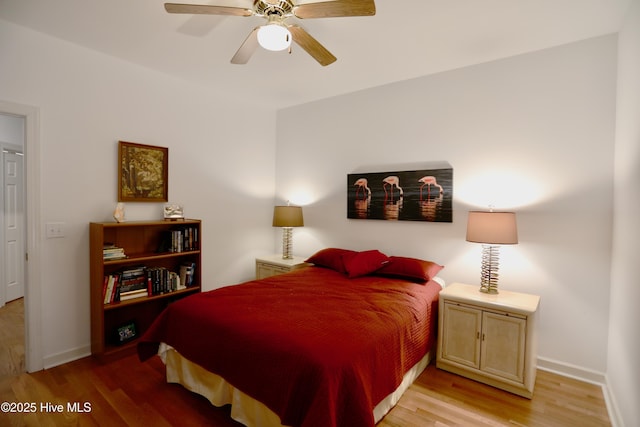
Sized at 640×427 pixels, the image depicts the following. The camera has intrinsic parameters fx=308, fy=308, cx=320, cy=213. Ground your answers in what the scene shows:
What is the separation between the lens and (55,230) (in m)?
2.54

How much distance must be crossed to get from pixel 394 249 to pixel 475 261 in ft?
2.68

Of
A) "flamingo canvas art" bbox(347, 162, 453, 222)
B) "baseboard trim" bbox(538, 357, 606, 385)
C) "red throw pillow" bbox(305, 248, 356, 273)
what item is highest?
"flamingo canvas art" bbox(347, 162, 453, 222)

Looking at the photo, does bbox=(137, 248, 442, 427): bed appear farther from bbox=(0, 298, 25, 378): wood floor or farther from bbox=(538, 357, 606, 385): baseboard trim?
bbox=(0, 298, 25, 378): wood floor

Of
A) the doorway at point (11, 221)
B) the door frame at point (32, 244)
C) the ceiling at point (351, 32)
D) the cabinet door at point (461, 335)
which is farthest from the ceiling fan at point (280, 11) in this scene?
the doorway at point (11, 221)

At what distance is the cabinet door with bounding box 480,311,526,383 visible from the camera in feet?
7.20

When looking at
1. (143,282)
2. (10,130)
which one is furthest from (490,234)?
(10,130)

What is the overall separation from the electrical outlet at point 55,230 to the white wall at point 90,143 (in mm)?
35

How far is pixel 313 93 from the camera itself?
12.4 ft

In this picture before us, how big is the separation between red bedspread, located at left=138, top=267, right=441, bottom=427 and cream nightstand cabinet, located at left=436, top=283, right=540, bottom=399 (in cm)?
17

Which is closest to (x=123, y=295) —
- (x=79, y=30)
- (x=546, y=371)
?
(x=79, y=30)

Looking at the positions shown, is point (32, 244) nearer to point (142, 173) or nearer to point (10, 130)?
point (142, 173)

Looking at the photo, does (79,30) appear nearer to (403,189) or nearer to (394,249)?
(403,189)

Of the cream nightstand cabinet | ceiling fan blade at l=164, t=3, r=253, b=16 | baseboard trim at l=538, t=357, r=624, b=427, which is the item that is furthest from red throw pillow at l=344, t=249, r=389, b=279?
ceiling fan blade at l=164, t=3, r=253, b=16

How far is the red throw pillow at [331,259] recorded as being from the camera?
3277 mm
